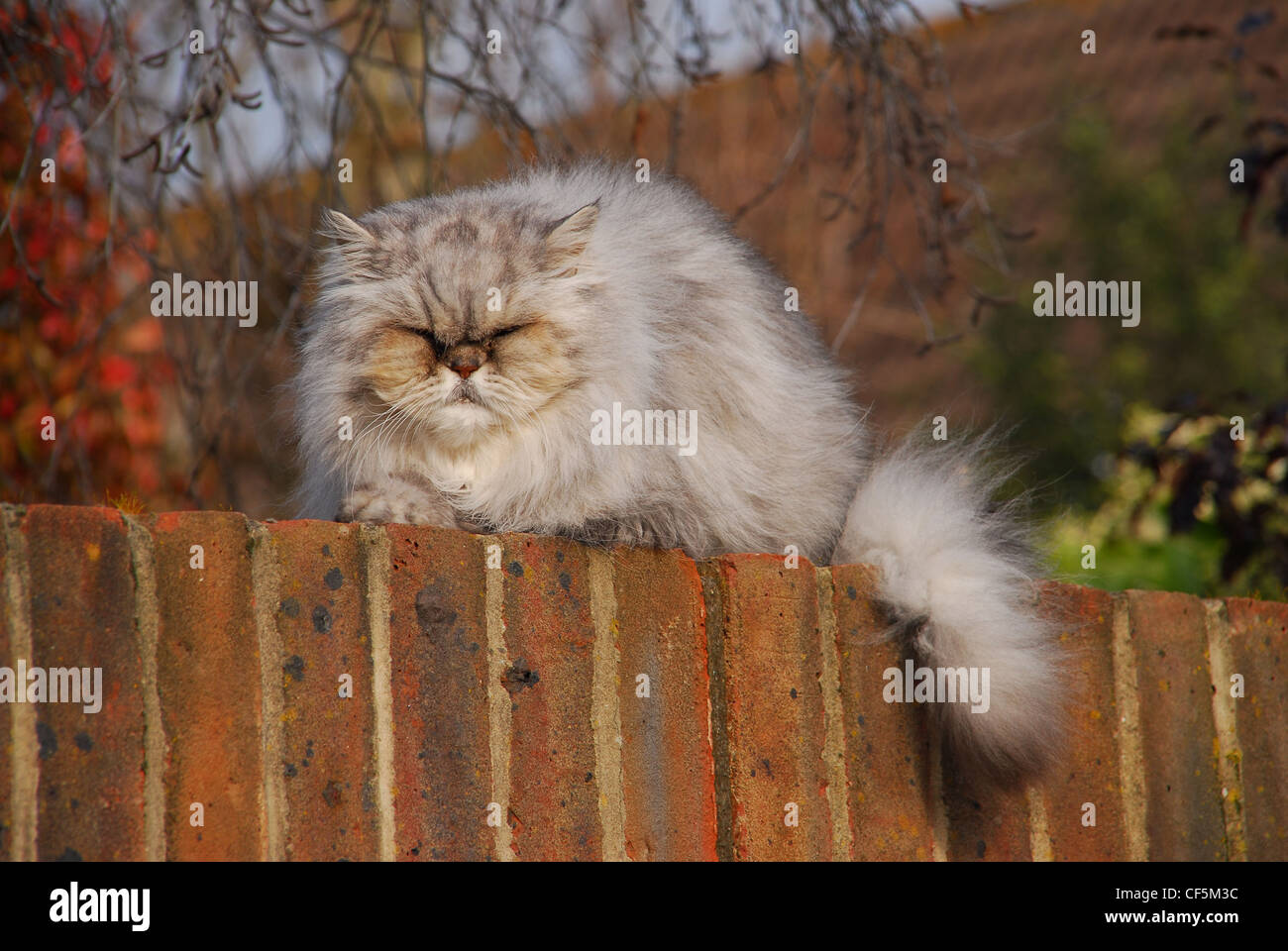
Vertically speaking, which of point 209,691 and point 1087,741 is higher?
point 209,691

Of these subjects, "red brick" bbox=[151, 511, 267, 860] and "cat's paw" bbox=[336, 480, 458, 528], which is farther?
"cat's paw" bbox=[336, 480, 458, 528]

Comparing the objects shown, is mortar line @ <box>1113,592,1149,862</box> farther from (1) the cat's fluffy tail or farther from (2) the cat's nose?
(2) the cat's nose

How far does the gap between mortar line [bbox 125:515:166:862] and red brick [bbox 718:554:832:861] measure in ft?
3.44

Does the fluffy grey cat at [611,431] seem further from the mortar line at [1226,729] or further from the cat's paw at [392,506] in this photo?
the mortar line at [1226,729]

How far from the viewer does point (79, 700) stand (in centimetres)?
176

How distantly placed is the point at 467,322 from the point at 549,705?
2.76ft

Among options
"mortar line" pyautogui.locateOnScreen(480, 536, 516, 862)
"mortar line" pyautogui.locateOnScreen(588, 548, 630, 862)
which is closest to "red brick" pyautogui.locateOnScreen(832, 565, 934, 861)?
"mortar line" pyautogui.locateOnScreen(588, 548, 630, 862)

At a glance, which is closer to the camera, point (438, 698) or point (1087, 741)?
point (438, 698)

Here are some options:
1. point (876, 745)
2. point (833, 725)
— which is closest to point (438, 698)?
point (833, 725)

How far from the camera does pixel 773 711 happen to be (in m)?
2.46

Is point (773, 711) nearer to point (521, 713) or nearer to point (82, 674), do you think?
point (521, 713)

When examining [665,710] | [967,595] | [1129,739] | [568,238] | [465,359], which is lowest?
[1129,739]

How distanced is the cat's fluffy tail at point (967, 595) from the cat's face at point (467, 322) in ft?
2.58

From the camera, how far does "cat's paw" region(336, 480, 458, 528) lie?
2.47m
